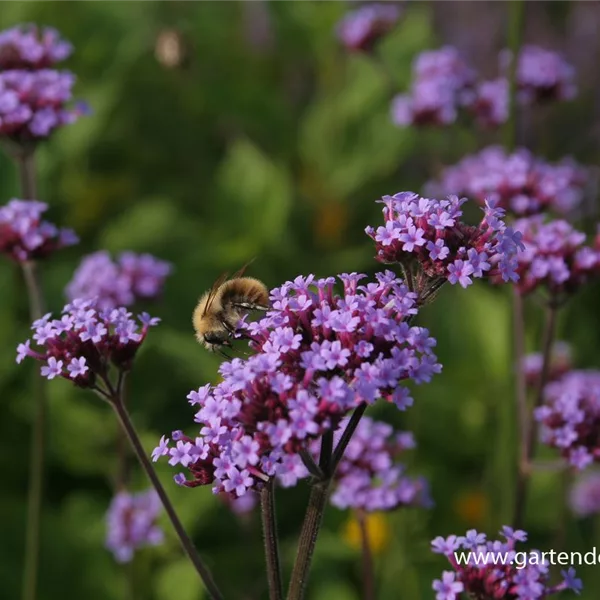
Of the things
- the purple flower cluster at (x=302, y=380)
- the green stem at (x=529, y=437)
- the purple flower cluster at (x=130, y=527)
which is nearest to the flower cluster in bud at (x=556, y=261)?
the green stem at (x=529, y=437)

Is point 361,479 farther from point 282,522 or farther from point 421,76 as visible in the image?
point 421,76

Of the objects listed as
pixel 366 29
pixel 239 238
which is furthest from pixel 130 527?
pixel 366 29

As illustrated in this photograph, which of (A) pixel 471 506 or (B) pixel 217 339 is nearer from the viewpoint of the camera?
(B) pixel 217 339

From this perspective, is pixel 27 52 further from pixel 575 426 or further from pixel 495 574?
pixel 495 574

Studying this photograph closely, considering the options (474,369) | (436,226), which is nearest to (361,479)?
(436,226)

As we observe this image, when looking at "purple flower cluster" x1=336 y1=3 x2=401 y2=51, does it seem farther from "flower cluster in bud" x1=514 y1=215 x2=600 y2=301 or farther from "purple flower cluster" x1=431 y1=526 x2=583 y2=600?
"purple flower cluster" x1=431 y1=526 x2=583 y2=600
